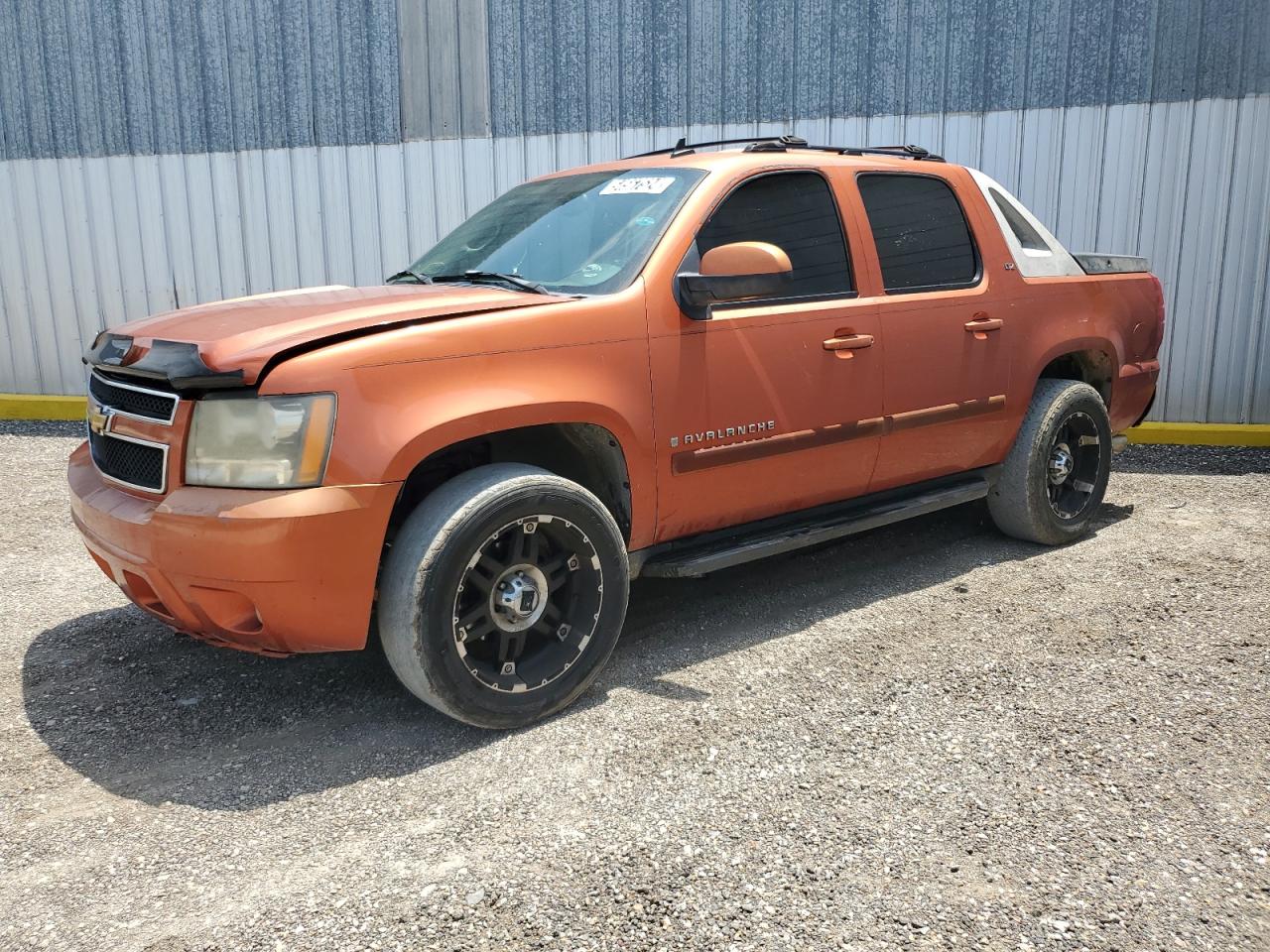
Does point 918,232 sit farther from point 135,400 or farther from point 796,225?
point 135,400

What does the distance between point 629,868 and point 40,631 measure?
2992 mm

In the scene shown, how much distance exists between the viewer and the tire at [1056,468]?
5195mm

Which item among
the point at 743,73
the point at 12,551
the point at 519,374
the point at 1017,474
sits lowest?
the point at 12,551

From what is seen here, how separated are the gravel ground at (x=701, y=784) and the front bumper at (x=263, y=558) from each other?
1.49 feet

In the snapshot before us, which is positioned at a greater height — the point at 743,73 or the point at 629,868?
the point at 743,73

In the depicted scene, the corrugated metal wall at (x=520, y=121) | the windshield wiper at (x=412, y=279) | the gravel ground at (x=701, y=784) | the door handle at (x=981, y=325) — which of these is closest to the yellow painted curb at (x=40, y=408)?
the corrugated metal wall at (x=520, y=121)

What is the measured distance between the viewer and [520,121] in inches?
335

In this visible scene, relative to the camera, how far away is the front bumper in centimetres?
300

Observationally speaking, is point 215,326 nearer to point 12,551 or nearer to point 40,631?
point 40,631

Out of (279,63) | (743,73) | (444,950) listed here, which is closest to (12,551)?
(444,950)

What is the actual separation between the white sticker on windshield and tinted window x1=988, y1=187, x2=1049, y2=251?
196 cm

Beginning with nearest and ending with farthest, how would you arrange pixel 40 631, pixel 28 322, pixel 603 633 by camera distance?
pixel 603 633
pixel 40 631
pixel 28 322

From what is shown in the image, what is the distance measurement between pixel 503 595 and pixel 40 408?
7.50 m

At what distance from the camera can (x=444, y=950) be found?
237 cm
